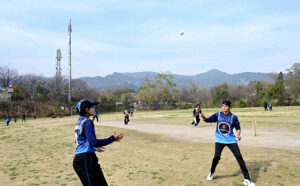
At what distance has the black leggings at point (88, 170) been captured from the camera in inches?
140

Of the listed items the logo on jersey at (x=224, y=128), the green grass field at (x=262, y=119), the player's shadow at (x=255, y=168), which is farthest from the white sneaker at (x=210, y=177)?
the green grass field at (x=262, y=119)

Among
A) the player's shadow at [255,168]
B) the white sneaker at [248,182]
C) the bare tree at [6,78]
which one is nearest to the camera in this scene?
the white sneaker at [248,182]

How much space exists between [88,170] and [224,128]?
347cm

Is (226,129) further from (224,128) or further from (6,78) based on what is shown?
(6,78)

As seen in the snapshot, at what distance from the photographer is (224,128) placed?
A: 5738 mm

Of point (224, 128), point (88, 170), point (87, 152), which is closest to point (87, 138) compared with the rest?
point (87, 152)

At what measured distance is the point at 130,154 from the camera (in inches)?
374

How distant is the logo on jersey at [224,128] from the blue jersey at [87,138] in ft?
10.0

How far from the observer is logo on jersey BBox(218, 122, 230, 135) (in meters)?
5.71

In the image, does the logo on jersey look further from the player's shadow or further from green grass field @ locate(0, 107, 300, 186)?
the player's shadow

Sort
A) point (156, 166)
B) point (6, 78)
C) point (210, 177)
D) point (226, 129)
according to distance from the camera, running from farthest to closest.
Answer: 1. point (6, 78)
2. point (156, 166)
3. point (210, 177)
4. point (226, 129)

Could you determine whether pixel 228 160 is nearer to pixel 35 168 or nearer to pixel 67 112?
pixel 35 168

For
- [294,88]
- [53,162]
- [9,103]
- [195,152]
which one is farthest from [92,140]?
[294,88]

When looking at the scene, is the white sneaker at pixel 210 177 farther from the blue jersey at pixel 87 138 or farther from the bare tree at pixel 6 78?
the bare tree at pixel 6 78
